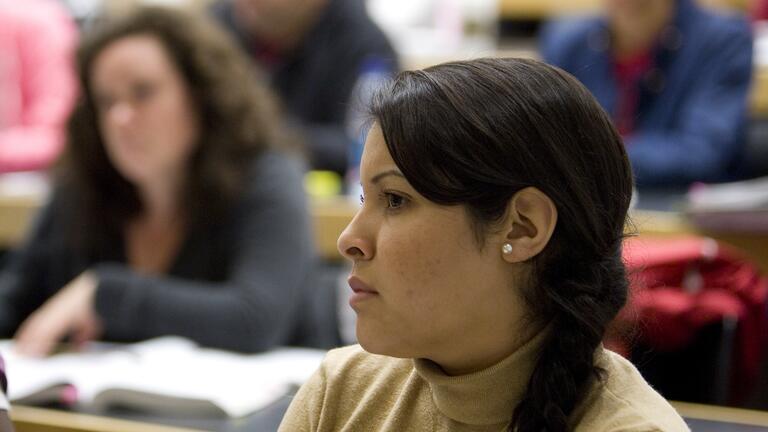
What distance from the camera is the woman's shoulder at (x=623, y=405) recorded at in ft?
2.84

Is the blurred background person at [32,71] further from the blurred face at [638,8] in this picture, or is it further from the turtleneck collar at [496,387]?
the turtleneck collar at [496,387]

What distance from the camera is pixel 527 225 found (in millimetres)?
917

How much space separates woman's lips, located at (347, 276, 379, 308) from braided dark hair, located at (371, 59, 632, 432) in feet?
0.33

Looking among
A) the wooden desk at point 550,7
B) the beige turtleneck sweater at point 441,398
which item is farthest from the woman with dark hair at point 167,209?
the wooden desk at point 550,7

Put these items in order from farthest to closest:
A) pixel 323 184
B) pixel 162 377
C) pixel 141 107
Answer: pixel 323 184 < pixel 141 107 < pixel 162 377

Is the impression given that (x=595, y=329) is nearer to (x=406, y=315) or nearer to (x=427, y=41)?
(x=406, y=315)

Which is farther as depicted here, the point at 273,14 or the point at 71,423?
the point at 273,14

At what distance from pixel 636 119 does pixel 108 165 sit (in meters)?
1.44

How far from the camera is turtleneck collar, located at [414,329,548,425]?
0.94 m

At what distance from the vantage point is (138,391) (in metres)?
1.44

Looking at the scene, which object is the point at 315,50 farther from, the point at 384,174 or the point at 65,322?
the point at 384,174

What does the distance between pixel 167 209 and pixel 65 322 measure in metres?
0.32

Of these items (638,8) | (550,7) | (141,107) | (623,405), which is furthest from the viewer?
(550,7)

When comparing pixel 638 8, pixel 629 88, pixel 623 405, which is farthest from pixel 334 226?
pixel 623 405
